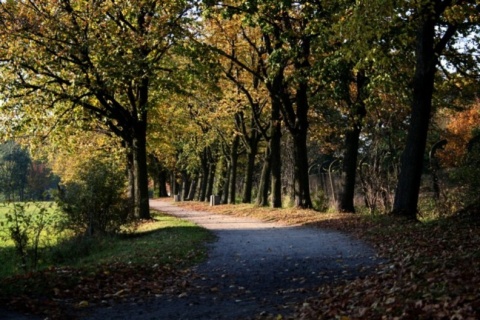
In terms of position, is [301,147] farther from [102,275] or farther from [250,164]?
[102,275]

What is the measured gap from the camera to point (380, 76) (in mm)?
17844

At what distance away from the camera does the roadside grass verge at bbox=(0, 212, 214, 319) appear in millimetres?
8297

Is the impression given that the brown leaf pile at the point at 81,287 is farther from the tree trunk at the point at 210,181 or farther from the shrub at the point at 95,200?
the tree trunk at the point at 210,181

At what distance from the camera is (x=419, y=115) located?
1558 centimetres

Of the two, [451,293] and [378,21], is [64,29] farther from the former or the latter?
[451,293]

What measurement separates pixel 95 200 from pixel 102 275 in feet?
25.6

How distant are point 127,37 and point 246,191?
17077 millimetres

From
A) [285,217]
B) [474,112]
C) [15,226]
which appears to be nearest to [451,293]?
[15,226]

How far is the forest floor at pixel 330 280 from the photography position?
622 centimetres

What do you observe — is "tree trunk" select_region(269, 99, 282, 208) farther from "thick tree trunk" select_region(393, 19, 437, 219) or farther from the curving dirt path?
"thick tree trunk" select_region(393, 19, 437, 219)

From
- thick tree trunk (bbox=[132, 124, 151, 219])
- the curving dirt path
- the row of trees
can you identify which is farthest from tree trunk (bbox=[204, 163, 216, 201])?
the curving dirt path

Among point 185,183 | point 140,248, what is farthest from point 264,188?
point 185,183

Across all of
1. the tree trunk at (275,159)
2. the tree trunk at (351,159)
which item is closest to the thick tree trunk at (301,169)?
the tree trunk at (351,159)

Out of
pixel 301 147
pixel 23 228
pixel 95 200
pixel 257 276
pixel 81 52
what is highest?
pixel 81 52
